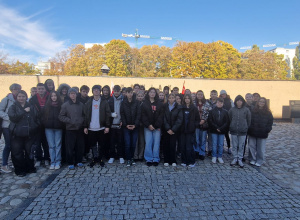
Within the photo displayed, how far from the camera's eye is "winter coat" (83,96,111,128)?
511cm

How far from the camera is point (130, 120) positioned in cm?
529

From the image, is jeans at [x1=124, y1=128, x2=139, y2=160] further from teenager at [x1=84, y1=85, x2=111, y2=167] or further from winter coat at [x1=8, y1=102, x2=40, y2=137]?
winter coat at [x1=8, y1=102, x2=40, y2=137]

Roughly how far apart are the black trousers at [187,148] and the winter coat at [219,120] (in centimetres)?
67

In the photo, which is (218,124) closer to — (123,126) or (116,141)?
(123,126)

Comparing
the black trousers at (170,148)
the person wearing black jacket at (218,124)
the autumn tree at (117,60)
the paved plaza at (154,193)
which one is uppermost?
the autumn tree at (117,60)

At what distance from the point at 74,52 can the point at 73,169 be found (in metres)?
35.0

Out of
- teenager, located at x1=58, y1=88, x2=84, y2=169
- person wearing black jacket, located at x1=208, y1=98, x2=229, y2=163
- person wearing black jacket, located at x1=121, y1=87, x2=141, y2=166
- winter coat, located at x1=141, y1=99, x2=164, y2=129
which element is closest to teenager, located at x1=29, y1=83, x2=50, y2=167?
teenager, located at x1=58, y1=88, x2=84, y2=169

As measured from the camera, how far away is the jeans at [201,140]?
5.84m

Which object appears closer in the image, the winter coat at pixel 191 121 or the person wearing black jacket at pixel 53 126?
the person wearing black jacket at pixel 53 126

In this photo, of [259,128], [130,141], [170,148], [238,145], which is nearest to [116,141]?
[130,141]

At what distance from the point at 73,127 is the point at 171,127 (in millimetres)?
2559

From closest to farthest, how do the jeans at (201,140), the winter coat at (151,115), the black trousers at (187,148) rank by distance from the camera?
the winter coat at (151,115)
the black trousers at (187,148)
the jeans at (201,140)

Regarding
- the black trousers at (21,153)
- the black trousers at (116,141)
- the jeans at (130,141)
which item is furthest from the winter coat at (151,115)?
the black trousers at (21,153)

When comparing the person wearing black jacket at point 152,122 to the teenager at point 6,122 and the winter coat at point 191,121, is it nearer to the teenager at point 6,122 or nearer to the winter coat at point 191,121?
the winter coat at point 191,121
